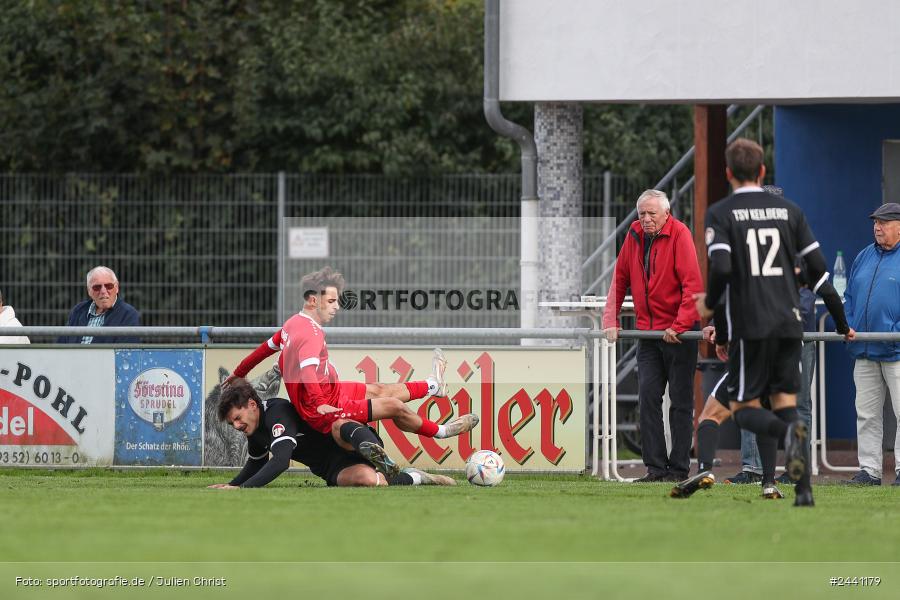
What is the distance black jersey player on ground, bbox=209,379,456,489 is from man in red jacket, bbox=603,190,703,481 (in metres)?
1.56

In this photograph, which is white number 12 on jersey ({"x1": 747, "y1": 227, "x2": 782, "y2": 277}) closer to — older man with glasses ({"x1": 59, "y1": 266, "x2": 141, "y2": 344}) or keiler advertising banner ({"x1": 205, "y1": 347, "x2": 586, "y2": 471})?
keiler advertising banner ({"x1": 205, "y1": 347, "x2": 586, "y2": 471})

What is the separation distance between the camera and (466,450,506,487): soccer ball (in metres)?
11.2

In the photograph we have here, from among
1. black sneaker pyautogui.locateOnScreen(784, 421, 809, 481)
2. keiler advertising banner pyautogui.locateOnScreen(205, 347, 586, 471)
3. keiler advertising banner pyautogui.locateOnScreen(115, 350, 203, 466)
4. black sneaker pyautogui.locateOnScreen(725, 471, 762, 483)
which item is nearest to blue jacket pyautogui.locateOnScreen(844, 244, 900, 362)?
black sneaker pyautogui.locateOnScreen(725, 471, 762, 483)

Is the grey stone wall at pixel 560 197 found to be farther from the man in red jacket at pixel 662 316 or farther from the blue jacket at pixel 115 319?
the blue jacket at pixel 115 319

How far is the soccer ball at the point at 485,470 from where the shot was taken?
1117 centimetres

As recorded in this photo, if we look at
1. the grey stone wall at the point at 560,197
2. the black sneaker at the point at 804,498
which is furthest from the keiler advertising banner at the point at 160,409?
the black sneaker at the point at 804,498

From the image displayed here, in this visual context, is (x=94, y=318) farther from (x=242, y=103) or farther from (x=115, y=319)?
(x=242, y=103)

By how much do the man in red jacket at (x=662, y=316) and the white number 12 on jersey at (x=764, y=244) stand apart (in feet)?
7.95

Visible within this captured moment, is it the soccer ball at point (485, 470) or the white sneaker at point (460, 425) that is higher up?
the white sneaker at point (460, 425)

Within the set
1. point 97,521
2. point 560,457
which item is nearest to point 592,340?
point 560,457

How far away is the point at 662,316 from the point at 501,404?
1.43 meters

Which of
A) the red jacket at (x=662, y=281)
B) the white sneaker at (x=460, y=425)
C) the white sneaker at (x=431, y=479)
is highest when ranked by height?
the red jacket at (x=662, y=281)

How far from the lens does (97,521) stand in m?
8.27

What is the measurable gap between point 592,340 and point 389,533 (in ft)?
16.1
